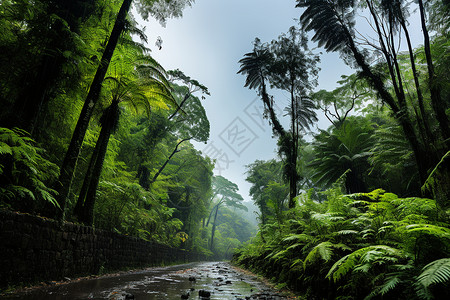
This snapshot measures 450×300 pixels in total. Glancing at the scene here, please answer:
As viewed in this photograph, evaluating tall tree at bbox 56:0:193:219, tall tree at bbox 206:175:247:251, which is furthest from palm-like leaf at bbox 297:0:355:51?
tall tree at bbox 206:175:247:251

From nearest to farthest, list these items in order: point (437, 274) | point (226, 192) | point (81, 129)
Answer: point (437, 274), point (81, 129), point (226, 192)

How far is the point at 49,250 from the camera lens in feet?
13.8

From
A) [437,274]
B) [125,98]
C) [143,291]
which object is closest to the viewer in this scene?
[437,274]

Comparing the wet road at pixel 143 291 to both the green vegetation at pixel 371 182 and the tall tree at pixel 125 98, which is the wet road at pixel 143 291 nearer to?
the green vegetation at pixel 371 182

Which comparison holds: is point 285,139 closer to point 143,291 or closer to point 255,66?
point 255,66

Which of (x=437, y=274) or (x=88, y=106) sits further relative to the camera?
(x=88, y=106)

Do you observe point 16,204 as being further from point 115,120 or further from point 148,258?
point 148,258

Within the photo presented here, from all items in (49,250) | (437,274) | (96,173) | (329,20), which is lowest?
(49,250)

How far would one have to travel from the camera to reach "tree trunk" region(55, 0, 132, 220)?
5414 millimetres

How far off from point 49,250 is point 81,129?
9.97ft

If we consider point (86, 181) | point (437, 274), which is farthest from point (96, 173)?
point (437, 274)

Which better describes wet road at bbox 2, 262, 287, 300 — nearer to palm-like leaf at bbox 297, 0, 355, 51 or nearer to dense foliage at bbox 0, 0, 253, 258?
dense foliage at bbox 0, 0, 253, 258

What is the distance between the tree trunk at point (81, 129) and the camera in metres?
5.41

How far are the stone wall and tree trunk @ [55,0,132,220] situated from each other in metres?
0.75
